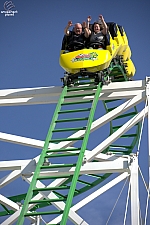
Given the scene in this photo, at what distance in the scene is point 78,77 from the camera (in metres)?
9.07

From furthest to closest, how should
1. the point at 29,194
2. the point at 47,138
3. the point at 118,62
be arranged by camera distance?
the point at 118,62, the point at 47,138, the point at 29,194

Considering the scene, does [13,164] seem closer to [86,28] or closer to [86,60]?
[86,60]

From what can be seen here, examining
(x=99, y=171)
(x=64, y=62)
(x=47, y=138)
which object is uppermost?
(x=64, y=62)

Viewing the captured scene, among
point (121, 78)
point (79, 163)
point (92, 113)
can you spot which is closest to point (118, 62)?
point (121, 78)

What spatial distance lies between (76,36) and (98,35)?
1.21 ft

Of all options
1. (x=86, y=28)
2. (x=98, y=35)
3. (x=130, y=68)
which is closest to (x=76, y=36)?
(x=86, y=28)

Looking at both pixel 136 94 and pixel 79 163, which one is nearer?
pixel 79 163

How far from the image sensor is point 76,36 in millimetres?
9289

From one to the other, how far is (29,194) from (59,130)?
1.09m

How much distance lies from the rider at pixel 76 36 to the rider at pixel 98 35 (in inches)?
4.3

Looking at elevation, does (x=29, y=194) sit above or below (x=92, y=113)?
below

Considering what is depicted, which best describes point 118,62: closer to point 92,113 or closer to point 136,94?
point 136,94

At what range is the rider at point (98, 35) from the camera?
9.09 m

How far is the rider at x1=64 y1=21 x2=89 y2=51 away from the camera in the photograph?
920cm
